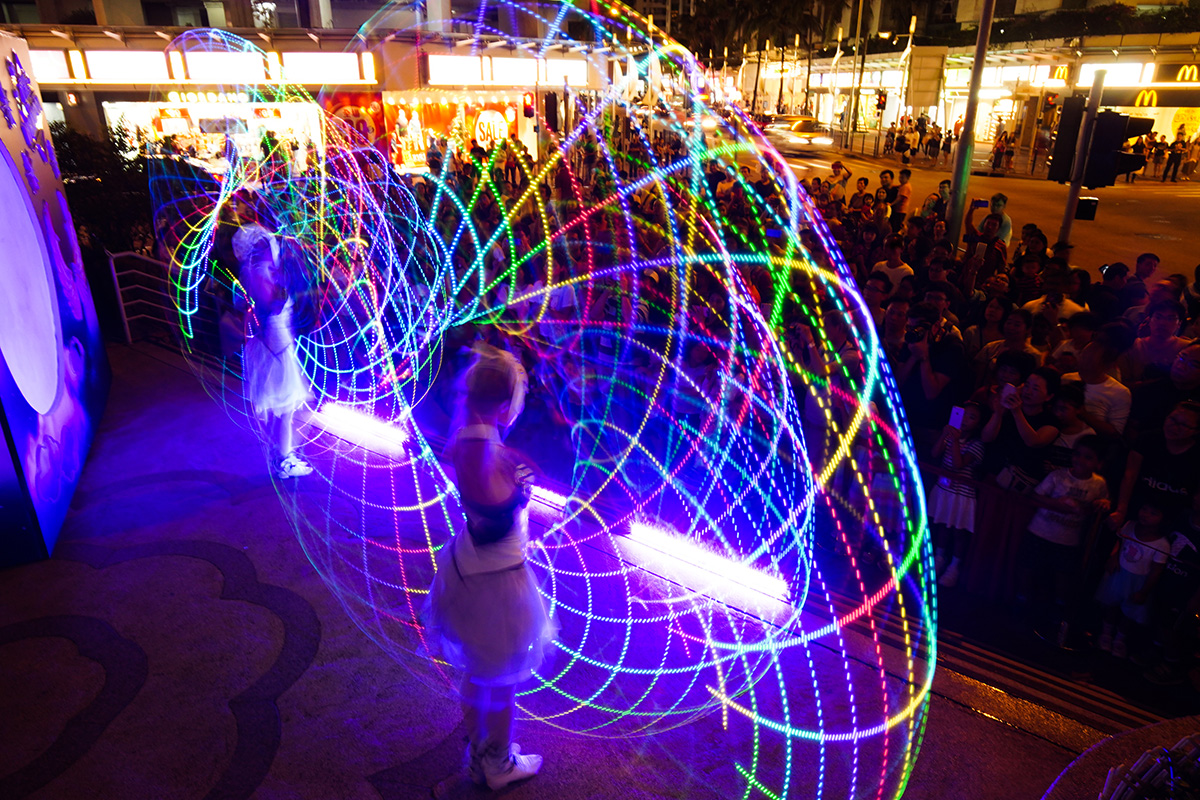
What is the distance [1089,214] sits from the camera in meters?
7.81

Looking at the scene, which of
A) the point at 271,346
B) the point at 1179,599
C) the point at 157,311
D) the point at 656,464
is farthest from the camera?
the point at 157,311

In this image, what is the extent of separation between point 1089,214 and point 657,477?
19.5ft

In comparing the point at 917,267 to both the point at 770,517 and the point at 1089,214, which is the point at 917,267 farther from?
the point at 770,517

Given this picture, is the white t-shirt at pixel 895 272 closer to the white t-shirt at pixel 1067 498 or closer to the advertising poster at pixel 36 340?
the white t-shirt at pixel 1067 498

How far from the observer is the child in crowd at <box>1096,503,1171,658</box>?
3600 mm

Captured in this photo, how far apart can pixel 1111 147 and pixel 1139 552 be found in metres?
5.34

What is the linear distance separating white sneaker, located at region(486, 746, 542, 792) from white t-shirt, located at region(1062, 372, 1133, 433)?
3510 mm

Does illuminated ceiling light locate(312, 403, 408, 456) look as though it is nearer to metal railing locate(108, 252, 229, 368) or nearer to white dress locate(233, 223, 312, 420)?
white dress locate(233, 223, 312, 420)

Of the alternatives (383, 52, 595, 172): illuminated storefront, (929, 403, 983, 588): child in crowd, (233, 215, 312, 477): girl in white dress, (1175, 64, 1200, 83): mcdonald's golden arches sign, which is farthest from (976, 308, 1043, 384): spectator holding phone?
(383, 52, 595, 172): illuminated storefront

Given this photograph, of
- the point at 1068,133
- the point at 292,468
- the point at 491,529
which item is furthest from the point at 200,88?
the point at 491,529

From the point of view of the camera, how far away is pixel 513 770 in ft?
9.73

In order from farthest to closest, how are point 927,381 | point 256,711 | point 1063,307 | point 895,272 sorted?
point 895,272
point 1063,307
point 927,381
point 256,711

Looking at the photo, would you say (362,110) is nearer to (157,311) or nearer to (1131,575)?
(157,311)

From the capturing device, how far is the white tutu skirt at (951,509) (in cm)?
411
